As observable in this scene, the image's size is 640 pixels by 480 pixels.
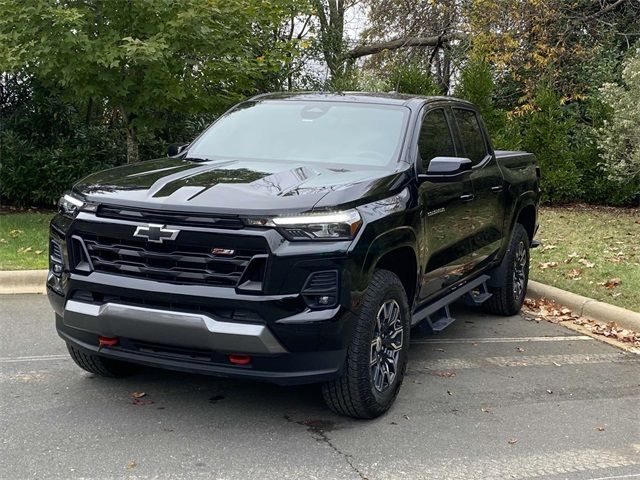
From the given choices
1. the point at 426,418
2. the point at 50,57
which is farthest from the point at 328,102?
the point at 50,57

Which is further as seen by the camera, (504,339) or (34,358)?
(504,339)

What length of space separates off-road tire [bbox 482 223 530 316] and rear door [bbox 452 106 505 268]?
1.28 feet

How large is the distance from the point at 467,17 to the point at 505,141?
4.89 metres

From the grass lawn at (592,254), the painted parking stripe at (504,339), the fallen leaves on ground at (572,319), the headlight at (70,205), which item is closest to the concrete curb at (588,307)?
the fallen leaves on ground at (572,319)

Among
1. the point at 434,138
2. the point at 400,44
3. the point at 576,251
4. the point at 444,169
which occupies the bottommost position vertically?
the point at 576,251

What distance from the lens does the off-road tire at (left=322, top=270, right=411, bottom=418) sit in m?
4.06

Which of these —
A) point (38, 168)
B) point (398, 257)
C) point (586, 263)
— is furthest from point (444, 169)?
point (38, 168)

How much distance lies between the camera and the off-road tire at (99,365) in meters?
4.74

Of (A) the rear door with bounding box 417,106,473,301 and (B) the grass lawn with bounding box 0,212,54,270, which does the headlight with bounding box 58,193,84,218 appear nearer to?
(A) the rear door with bounding box 417,106,473,301

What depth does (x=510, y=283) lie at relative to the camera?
692 cm

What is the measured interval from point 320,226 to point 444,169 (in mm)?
→ 1297

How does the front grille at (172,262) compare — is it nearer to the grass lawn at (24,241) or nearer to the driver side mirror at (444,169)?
the driver side mirror at (444,169)

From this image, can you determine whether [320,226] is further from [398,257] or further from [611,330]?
[611,330]

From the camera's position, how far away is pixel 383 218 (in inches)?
167
